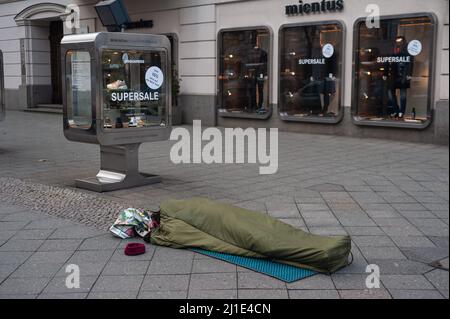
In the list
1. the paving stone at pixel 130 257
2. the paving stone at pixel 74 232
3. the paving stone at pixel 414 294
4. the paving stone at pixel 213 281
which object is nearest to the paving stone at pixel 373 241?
the paving stone at pixel 414 294

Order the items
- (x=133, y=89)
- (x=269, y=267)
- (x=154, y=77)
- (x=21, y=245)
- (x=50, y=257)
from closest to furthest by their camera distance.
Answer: (x=269, y=267) < (x=50, y=257) < (x=21, y=245) < (x=133, y=89) < (x=154, y=77)

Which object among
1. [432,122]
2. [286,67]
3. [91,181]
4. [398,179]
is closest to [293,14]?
[286,67]

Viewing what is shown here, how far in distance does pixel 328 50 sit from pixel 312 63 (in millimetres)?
610

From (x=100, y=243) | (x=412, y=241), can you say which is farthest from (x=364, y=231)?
(x=100, y=243)

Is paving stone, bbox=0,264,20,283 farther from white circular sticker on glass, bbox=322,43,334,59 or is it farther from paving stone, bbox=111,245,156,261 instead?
white circular sticker on glass, bbox=322,43,334,59

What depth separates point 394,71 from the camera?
511 inches

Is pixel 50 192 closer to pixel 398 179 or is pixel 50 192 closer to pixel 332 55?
pixel 398 179

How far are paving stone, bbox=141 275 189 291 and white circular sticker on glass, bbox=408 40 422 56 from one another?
31.1 feet

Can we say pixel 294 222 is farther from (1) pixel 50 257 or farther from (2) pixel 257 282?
(1) pixel 50 257

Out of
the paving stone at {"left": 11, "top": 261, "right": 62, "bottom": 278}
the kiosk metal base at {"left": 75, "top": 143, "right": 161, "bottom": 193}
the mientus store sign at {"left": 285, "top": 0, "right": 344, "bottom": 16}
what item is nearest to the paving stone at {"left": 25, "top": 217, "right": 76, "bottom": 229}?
the paving stone at {"left": 11, "top": 261, "right": 62, "bottom": 278}

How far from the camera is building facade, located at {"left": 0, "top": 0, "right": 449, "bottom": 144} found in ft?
40.6

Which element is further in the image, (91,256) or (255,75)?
(255,75)

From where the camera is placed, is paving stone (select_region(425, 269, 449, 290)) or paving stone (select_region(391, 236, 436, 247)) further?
paving stone (select_region(391, 236, 436, 247))

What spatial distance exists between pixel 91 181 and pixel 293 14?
8292 millimetres
